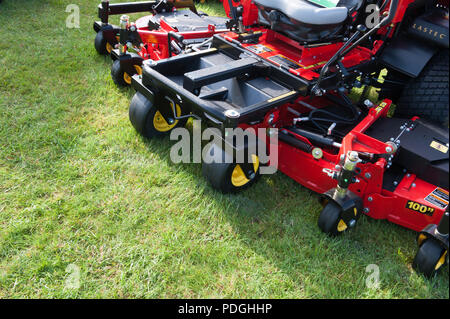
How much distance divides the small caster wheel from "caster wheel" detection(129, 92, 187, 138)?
0.78m

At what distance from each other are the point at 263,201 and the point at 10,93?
313cm

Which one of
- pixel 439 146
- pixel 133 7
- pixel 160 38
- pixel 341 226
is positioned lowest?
pixel 341 226

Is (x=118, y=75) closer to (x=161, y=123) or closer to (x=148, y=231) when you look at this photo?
(x=161, y=123)

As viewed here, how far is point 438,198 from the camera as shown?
9.25 ft

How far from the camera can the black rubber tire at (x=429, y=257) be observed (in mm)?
2512

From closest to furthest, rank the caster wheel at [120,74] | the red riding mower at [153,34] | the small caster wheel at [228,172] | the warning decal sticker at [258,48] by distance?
the small caster wheel at [228,172], the warning decal sticker at [258,48], the red riding mower at [153,34], the caster wheel at [120,74]

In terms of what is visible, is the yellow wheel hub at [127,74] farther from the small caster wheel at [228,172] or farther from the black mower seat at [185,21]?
the small caster wheel at [228,172]

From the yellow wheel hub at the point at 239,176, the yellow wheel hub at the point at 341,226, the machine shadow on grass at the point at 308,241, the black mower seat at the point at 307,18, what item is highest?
the black mower seat at the point at 307,18

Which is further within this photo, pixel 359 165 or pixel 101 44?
pixel 101 44

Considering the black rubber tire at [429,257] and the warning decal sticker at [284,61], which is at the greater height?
the warning decal sticker at [284,61]

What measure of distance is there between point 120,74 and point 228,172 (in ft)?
6.98

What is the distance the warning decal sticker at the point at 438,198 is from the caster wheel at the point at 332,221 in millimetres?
591

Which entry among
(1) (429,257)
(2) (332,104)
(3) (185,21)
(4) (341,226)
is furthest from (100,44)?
(1) (429,257)

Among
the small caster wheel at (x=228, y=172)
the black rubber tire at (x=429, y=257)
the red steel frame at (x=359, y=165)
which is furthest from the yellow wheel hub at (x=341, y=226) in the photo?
the small caster wheel at (x=228, y=172)
